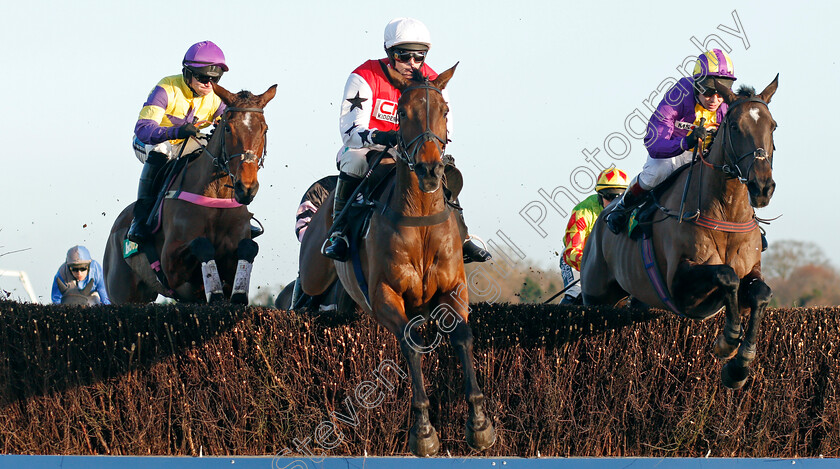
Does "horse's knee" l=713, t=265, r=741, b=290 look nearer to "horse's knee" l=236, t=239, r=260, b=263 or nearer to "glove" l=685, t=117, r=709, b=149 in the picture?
"glove" l=685, t=117, r=709, b=149

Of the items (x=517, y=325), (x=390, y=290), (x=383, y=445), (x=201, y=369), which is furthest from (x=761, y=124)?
(x=201, y=369)

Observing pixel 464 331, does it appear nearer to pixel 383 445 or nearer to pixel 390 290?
pixel 390 290

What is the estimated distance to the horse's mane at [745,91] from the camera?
23.0 ft

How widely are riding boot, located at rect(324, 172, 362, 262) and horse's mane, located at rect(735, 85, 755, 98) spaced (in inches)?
98.3

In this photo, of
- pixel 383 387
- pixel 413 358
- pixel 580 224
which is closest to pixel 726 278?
pixel 413 358

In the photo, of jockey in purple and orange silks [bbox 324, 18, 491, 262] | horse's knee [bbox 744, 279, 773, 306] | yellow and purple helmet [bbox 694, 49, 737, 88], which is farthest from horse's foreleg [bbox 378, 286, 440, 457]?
yellow and purple helmet [bbox 694, 49, 737, 88]

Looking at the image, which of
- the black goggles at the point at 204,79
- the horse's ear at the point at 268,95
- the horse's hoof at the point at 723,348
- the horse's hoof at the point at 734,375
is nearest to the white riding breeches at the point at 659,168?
the horse's hoof at the point at 723,348

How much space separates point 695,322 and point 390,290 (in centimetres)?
224

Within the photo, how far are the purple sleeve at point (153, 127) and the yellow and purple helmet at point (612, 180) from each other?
164 inches

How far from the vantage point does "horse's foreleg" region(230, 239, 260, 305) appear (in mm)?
8523

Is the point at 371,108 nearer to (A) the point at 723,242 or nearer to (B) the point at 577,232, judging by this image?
(A) the point at 723,242

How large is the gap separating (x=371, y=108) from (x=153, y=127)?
266 centimetres

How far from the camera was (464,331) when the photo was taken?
6223mm

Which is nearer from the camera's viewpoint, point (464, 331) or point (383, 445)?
point (464, 331)
